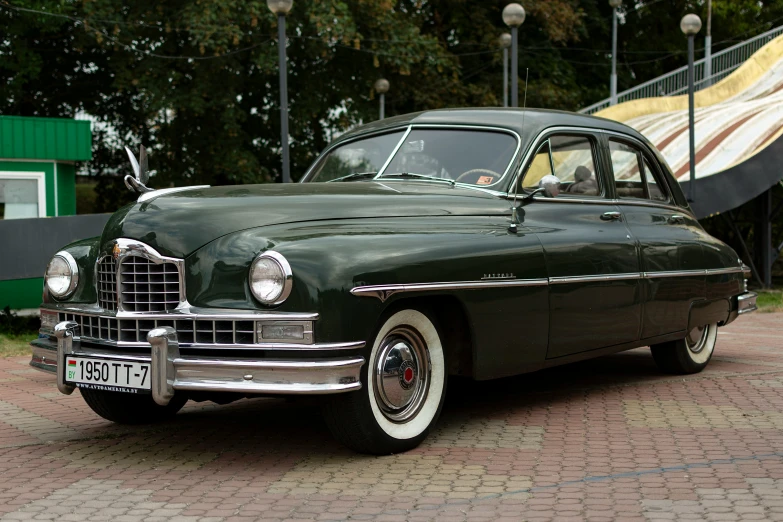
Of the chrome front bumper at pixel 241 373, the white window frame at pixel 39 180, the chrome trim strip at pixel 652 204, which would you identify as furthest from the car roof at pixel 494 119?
the white window frame at pixel 39 180

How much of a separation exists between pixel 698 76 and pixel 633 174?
993 inches

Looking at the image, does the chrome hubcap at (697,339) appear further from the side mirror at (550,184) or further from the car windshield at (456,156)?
the car windshield at (456,156)

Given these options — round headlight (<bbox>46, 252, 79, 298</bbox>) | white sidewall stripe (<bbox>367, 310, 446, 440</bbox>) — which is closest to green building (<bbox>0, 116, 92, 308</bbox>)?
round headlight (<bbox>46, 252, 79, 298</bbox>)

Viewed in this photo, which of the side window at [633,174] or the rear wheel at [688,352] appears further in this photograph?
the rear wheel at [688,352]

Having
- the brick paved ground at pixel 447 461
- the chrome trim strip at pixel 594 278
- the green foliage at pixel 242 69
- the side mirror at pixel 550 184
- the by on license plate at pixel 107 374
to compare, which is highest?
the green foliage at pixel 242 69

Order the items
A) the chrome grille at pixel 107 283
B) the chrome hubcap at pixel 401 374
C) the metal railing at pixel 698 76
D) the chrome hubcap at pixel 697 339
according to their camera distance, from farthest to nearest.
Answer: the metal railing at pixel 698 76 → the chrome hubcap at pixel 697 339 → the chrome grille at pixel 107 283 → the chrome hubcap at pixel 401 374

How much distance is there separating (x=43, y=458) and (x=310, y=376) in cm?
172

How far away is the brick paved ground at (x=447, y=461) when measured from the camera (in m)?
4.63

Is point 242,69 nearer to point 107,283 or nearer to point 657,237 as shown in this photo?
point 657,237

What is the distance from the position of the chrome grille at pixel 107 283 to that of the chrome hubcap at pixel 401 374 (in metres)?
1.41

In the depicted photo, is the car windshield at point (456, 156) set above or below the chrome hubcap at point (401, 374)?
above

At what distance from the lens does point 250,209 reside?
18.2 ft

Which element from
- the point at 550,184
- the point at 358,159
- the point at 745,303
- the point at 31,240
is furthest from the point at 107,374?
the point at 31,240

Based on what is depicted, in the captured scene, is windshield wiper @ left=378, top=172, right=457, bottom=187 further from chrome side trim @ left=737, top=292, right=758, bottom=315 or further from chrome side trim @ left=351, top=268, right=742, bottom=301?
chrome side trim @ left=737, top=292, right=758, bottom=315
